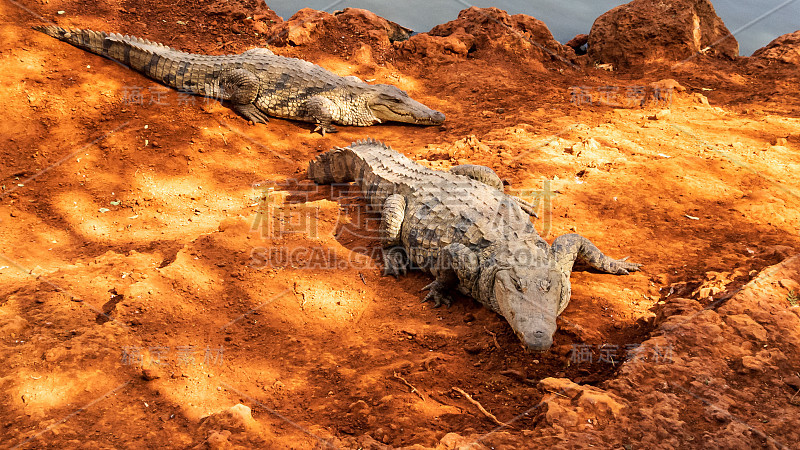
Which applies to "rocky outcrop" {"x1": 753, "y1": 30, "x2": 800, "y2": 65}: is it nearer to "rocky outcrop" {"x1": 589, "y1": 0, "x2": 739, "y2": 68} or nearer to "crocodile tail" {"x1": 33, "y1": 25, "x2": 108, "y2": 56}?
"rocky outcrop" {"x1": 589, "y1": 0, "x2": 739, "y2": 68}

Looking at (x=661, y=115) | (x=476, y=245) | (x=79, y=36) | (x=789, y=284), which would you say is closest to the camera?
(x=789, y=284)

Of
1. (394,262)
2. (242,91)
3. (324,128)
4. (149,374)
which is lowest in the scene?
(149,374)

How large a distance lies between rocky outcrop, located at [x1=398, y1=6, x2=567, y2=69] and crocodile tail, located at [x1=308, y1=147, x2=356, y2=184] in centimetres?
521

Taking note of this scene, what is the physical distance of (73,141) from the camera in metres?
7.31

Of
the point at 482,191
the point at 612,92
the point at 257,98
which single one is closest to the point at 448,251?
the point at 482,191

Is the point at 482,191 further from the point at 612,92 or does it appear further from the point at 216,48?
the point at 216,48

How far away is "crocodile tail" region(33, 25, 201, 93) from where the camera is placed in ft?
28.2

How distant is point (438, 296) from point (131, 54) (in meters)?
7.03

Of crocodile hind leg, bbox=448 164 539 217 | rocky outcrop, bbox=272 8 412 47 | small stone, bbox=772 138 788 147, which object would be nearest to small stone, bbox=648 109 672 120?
small stone, bbox=772 138 788 147

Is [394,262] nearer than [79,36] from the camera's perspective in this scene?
Yes

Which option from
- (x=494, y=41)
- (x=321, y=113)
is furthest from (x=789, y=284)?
(x=494, y=41)

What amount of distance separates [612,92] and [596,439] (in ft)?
26.9

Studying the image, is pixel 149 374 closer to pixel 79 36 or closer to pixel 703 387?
pixel 703 387

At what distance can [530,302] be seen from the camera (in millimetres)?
4043
